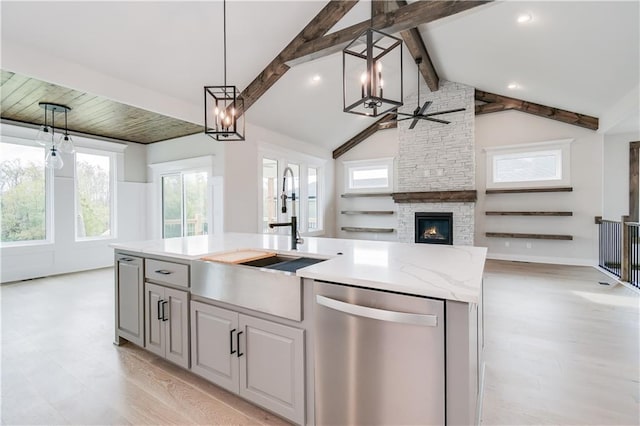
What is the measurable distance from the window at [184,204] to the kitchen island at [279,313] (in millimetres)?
3720

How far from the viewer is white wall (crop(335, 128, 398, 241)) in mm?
8203

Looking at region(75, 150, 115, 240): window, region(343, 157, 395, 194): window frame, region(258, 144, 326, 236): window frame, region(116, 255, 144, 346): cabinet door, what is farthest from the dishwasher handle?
region(343, 157, 395, 194): window frame

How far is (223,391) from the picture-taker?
6.86ft

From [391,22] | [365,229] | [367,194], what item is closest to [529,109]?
[367,194]

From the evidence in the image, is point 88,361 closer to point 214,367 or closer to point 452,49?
point 214,367

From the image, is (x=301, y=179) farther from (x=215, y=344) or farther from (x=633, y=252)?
(x=633, y=252)

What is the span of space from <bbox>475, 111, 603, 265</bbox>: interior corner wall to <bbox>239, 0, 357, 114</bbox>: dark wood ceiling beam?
180 inches

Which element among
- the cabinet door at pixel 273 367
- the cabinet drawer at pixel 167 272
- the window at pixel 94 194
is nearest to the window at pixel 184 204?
the window at pixel 94 194

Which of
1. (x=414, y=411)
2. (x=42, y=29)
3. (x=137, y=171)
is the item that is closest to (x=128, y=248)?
(x=414, y=411)

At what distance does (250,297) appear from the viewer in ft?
5.88

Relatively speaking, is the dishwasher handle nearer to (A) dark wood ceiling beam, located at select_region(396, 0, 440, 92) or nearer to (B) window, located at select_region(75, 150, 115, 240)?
(A) dark wood ceiling beam, located at select_region(396, 0, 440, 92)

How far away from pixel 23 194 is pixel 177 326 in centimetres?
534

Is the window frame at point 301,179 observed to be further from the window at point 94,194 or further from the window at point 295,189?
the window at point 94,194

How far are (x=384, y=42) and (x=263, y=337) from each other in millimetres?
4873
